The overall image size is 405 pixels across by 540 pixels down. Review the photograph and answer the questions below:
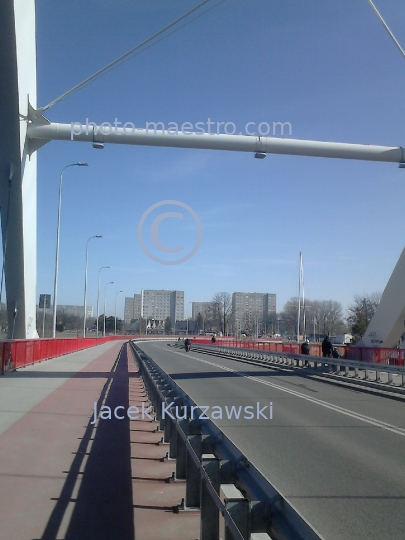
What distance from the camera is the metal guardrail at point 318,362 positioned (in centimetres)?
1783

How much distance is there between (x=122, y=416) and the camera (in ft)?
35.5

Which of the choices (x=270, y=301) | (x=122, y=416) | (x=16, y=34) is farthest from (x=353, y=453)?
(x=270, y=301)

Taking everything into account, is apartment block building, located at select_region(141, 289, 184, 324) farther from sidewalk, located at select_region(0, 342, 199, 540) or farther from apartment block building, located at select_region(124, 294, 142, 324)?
sidewalk, located at select_region(0, 342, 199, 540)

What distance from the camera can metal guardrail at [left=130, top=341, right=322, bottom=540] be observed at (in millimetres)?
3098

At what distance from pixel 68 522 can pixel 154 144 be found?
13.6 m

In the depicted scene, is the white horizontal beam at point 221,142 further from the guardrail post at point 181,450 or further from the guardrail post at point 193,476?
the guardrail post at point 193,476

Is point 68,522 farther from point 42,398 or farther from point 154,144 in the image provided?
point 154,144

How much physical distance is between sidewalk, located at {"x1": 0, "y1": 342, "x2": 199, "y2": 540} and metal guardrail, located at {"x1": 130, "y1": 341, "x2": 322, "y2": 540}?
433 millimetres

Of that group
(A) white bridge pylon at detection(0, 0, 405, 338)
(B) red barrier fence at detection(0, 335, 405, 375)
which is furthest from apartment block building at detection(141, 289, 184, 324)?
(A) white bridge pylon at detection(0, 0, 405, 338)

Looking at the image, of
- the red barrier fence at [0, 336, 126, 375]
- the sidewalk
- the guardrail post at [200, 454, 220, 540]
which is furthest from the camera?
the red barrier fence at [0, 336, 126, 375]

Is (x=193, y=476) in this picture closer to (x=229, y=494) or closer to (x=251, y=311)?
(x=229, y=494)

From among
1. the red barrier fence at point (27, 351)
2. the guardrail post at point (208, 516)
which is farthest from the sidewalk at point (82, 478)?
the red barrier fence at point (27, 351)

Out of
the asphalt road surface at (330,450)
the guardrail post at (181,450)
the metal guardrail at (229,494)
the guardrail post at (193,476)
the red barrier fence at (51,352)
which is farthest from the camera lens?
the red barrier fence at (51,352)

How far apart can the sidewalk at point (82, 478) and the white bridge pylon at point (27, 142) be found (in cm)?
886
